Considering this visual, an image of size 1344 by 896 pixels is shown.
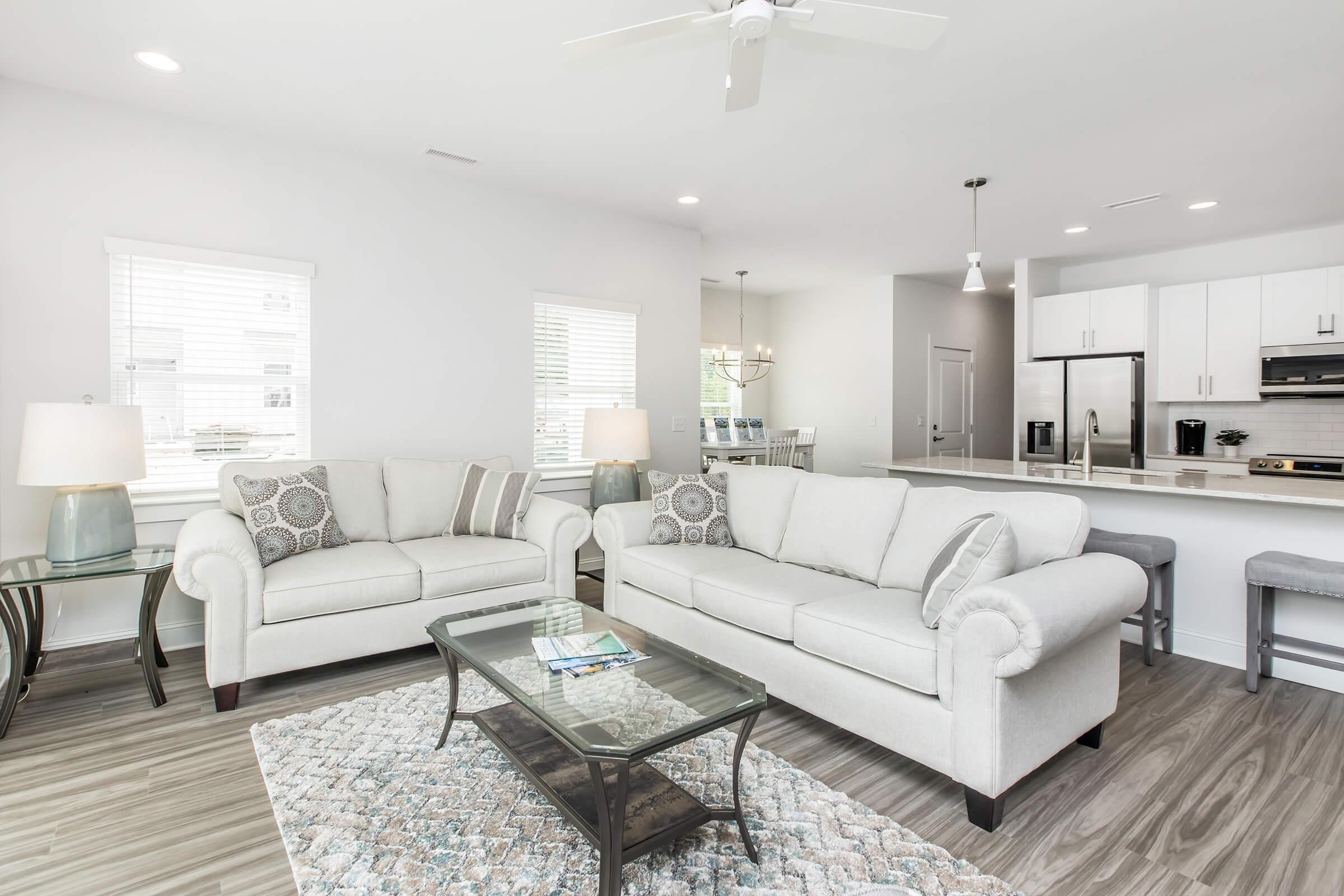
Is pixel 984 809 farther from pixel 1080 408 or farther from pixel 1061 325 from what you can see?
pixel 1061 325

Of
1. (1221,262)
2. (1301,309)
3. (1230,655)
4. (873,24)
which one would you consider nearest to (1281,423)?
(1301,309)

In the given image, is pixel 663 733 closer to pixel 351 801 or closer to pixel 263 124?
pixel 351 801

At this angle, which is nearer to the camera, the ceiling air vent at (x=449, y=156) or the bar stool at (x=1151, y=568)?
the bar stool at (x=1151, y=568)

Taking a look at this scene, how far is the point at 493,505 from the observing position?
12.0 feet

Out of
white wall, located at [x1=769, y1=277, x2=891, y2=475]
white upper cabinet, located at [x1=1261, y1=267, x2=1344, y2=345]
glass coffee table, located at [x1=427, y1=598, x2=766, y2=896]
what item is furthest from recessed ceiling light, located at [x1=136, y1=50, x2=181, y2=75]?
white upper cabinet, located at [x1=1261, y1=267, x2=1344, y2=345]

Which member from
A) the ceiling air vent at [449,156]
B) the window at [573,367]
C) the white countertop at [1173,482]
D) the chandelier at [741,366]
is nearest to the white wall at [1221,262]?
the white countertop at [1173,482]

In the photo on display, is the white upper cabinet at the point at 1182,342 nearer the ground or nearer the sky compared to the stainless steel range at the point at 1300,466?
nearer the sky

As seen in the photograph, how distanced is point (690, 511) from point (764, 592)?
37.7 inches

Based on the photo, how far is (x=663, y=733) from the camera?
159cm

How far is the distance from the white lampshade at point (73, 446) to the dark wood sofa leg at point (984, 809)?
3.35m

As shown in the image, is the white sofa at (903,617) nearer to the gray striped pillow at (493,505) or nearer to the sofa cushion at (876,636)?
the sofa cushion at (876,636)

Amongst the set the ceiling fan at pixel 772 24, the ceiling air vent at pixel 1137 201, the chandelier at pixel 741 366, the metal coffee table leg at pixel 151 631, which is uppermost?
the ceiling air vent at pixel 1137 201

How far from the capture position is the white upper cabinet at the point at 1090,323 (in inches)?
227

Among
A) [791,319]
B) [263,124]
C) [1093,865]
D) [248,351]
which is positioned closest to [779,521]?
[1093,865]
